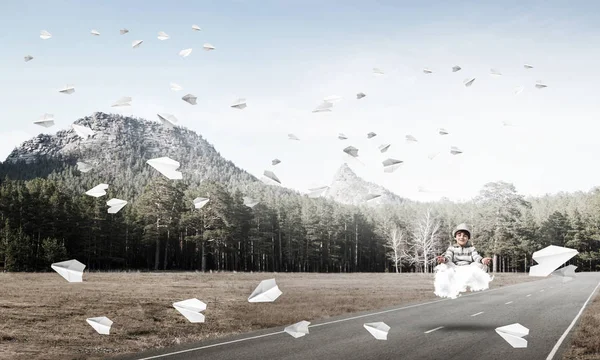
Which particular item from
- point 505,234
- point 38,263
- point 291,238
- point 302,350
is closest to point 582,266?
point 505,234

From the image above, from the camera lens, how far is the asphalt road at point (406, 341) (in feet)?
33.9

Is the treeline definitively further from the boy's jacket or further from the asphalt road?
the boy's jacket

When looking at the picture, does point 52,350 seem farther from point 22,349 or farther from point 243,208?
point 243,208

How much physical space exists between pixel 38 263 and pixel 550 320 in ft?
189

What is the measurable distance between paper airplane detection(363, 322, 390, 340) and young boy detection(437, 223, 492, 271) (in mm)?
4763

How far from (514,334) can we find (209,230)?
62.2 metres

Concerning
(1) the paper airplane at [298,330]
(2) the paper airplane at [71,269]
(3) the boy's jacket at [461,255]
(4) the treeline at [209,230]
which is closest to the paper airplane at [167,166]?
→ (2) the paper airplane at [71,269]

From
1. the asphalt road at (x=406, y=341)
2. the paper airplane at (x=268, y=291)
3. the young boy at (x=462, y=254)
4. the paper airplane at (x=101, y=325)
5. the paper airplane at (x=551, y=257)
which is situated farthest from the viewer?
the paper airplane at (x=101, y=325)

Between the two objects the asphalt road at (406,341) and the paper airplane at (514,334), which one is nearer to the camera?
the asphalt road at (406,341)

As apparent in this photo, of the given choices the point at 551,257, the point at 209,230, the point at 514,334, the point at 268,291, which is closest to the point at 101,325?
the point at 268,291

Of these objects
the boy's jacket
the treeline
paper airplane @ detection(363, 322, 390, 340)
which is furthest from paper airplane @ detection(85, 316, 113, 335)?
the treeline

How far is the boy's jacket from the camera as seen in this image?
8406 millimetres

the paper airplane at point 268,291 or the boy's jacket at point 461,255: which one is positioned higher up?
the boy's jacket at point 461,255

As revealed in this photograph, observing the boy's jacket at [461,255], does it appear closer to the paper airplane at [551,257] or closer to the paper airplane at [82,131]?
the paper airplane at [551,257]
